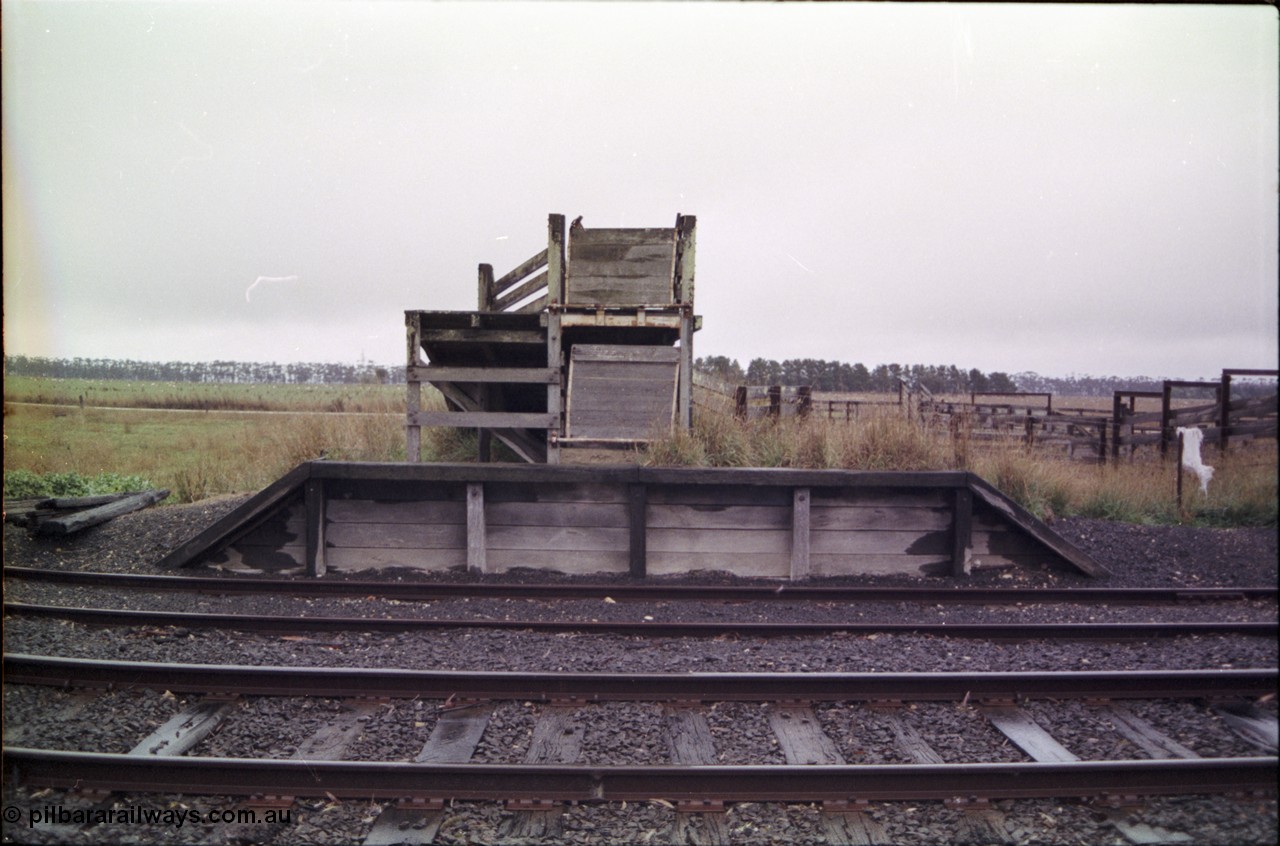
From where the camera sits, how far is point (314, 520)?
21.7 ft

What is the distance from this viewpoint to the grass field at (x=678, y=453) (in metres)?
6.44

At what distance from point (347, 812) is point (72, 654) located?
9.63ft

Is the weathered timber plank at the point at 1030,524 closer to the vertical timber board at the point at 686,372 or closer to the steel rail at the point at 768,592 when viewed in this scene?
the steel rail at the point at 768,592

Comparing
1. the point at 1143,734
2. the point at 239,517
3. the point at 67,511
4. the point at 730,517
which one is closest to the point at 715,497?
the point at 730,517

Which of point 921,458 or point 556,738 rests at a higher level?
point 921,458

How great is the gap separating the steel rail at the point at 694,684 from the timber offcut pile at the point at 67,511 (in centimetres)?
476

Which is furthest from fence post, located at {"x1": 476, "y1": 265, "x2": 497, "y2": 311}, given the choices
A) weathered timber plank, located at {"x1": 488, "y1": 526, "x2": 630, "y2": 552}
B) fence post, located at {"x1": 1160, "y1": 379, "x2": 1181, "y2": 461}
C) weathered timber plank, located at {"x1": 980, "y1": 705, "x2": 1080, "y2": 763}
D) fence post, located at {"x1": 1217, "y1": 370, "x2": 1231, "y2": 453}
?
fence post, located at {"x1": 1160, "y1": 379, "x2": 1181, "y2": 461}

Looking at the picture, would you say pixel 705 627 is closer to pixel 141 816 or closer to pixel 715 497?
pixel 715 497

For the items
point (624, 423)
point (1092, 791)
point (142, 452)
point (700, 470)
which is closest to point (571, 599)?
point (700, 470)

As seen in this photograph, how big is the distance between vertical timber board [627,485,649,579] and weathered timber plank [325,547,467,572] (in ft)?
5.38

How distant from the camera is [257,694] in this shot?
4250 mm

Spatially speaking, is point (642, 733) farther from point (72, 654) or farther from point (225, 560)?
point (225, 560)

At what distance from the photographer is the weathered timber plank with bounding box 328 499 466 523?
6.71 m

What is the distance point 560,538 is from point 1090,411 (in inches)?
587
